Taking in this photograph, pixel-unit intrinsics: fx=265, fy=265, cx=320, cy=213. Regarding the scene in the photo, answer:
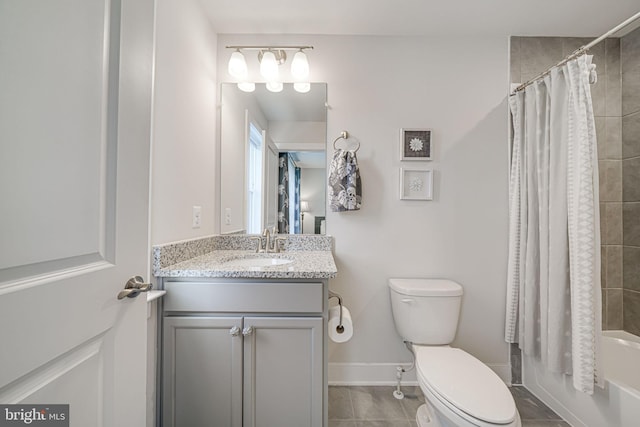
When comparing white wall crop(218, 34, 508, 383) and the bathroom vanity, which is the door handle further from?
white wall crop(218, 34, 508, 383)

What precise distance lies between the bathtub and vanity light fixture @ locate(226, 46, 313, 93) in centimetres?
225

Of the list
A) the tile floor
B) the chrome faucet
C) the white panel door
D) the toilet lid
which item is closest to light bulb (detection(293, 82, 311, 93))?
the chrome faucet

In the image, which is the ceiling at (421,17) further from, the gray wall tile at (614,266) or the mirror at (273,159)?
the gray wall tile at (614,266)

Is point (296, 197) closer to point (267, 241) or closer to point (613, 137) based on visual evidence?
point (267, 241)

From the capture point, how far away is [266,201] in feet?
5.95

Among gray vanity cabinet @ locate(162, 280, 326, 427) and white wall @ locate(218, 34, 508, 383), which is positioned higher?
white wall @ locate(218, 34, 508, 383)

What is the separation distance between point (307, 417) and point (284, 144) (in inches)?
60.2

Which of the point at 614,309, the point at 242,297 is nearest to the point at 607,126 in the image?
the point at 614,309

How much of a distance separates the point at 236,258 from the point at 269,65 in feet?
4.07

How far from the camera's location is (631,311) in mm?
1725

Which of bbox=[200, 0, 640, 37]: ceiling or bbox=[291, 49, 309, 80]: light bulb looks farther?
bbox=[291, 49, 309, 80]: light bulb

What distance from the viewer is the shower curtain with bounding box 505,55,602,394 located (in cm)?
123

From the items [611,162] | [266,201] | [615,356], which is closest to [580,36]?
[611,162]

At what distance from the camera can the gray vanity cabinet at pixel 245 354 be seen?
115 centimetres
